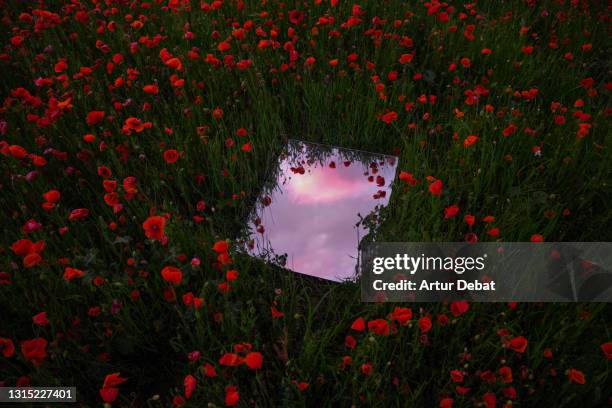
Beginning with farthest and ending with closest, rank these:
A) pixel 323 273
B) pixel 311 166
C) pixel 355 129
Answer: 1. pixel 355 129
2. pixel 311 166
3. pixel 323 273

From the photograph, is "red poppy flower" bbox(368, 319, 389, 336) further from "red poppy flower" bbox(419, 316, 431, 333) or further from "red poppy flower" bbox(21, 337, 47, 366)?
"red poppy flower" bbox(21, 337, 47, 366)

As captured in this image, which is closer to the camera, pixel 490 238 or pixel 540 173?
pixel 490 238

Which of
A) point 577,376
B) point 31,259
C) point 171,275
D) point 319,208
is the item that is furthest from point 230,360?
point 319,208

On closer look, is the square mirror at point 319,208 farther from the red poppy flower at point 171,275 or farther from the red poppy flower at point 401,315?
the red poppy flower at point 401,315

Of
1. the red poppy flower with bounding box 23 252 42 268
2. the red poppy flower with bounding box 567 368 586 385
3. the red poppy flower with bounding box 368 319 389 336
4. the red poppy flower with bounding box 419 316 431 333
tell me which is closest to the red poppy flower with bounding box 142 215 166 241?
the red poppy flower with bounding box 23 252 42 268

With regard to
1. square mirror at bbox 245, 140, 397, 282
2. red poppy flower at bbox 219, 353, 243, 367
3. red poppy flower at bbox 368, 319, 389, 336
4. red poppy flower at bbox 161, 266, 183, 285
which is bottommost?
red poppy flower at bbox 219, 353, 243, 367

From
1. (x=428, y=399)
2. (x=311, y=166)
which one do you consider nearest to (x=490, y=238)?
(x=428, y=399)

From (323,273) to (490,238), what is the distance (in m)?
0.74

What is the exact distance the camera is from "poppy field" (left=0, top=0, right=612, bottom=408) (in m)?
1.42

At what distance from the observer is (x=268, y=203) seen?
88.4 inches

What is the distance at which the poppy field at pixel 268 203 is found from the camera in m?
1.42

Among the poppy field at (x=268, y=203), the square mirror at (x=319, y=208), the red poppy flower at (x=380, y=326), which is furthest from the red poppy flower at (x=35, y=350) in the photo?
the red poppy flower at (x=380, y=326)

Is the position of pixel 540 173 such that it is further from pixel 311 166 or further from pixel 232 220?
pixel 232 220

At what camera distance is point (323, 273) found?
1.96 metres
